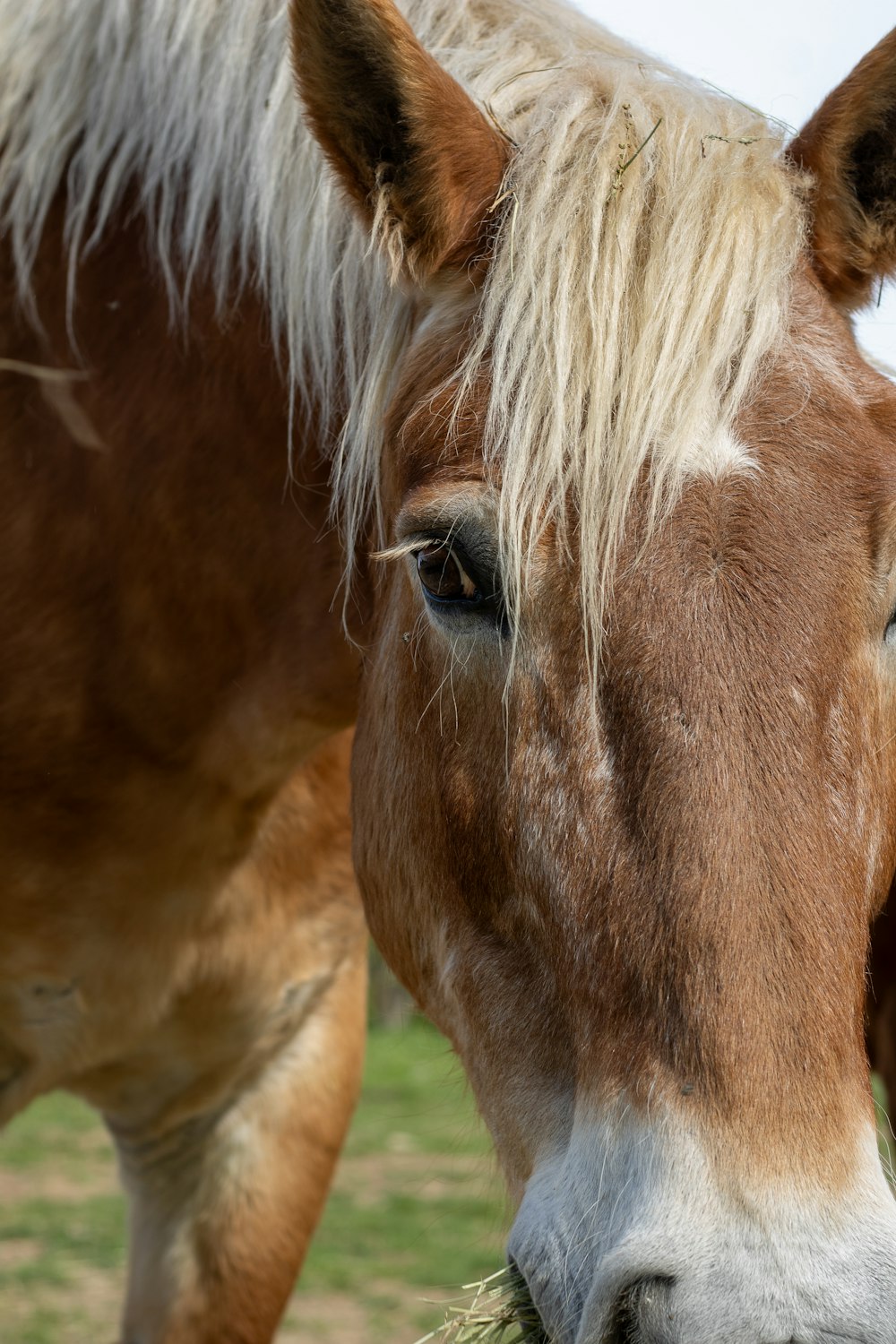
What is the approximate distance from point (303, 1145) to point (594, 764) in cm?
195

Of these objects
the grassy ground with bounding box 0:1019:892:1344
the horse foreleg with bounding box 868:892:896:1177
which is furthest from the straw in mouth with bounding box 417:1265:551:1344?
the horse foreleg with bounding box 868:892:896:1177

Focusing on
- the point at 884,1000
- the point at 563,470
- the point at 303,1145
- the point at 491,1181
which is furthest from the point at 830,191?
the point at 884,1000

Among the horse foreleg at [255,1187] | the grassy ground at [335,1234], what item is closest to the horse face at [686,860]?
the horse foreleg at [255,1187]

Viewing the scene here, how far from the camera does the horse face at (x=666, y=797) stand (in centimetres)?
143

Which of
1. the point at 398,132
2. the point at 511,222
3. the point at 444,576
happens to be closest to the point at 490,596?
the point at 444,576

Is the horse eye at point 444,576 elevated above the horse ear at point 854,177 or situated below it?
below

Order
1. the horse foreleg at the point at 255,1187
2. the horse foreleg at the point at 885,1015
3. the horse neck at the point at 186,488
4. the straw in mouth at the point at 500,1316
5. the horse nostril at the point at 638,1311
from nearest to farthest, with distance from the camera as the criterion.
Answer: the horse nostril at the point at 638,1311
the straw in mouth at the point at 500,1316
the horse neck at the point at 186,488
the horse foreleg at the point at 255,1187
the horse foreleg at the point at 885,1015

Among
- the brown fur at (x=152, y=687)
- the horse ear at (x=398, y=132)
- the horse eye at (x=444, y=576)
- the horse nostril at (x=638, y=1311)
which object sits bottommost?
the brown fur at (x=152, y=687)

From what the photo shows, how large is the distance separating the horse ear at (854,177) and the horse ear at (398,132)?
0.43m

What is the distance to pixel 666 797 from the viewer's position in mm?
1559

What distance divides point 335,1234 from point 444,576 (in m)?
4.64

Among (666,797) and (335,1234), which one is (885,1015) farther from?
(666,797)

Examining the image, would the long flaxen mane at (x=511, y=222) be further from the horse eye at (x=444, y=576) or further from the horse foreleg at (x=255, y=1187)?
the horse foreleg at (x=255, y=1187)

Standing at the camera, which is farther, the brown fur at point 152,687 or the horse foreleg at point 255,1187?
the horse foreleg at point 255,1187
